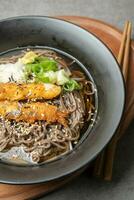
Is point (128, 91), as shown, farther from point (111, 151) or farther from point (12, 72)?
point (12, 72)

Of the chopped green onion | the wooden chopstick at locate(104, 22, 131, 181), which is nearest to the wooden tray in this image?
the wooden chopstick at locate(104, 22, 131, 181)

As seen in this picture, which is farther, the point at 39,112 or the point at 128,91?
the point at 128,91

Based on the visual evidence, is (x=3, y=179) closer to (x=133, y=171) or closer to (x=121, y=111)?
(x=121, y=111)

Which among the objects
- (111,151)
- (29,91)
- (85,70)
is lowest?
(111,151)

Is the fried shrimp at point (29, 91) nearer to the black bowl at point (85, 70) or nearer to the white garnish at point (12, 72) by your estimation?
the white garnish at point (12, 72)

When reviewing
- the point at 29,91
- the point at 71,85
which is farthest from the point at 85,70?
the point at 29,91

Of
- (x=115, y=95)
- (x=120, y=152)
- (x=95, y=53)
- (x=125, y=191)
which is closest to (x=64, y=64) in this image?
(x=95, y=53)
